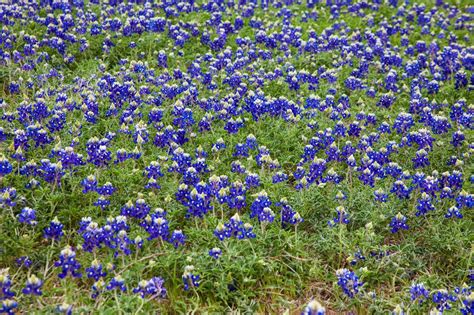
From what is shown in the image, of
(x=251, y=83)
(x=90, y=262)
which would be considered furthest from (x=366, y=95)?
(x=90, y=262)

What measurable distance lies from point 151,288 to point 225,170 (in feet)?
6.25

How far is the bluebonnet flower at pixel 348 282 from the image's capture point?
13.5ft

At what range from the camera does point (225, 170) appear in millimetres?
5477

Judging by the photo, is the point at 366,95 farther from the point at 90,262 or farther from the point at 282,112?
the point at 90,262

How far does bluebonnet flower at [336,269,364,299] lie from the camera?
13.5ft

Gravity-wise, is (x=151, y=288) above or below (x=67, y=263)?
below

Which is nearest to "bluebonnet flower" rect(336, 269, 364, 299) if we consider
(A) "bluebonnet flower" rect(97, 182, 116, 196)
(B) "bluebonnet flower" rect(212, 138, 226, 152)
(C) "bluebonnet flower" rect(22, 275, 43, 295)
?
(B) "bluebonnet flower" rect(212, 138, 226, 152)

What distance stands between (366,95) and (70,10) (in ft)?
16.0

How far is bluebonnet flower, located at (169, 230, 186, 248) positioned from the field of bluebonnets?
2 cm

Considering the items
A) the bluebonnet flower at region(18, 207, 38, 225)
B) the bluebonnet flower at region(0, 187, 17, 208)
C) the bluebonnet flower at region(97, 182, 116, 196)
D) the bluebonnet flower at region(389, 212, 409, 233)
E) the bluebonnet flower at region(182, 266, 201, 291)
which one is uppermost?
the bluebonnet flower at region(0, 187, 17, 208)

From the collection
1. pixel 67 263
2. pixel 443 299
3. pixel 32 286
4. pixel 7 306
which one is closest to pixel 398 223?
pixel 443 299

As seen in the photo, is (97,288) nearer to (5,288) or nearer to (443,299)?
(5,288)

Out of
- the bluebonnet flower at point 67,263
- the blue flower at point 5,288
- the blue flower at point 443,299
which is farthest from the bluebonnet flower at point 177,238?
the blue flower at point 443,299

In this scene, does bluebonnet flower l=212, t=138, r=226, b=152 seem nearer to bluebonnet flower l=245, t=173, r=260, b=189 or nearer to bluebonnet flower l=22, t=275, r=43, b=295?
bluebonnet flower l=245, t=173, r=260, b=189
